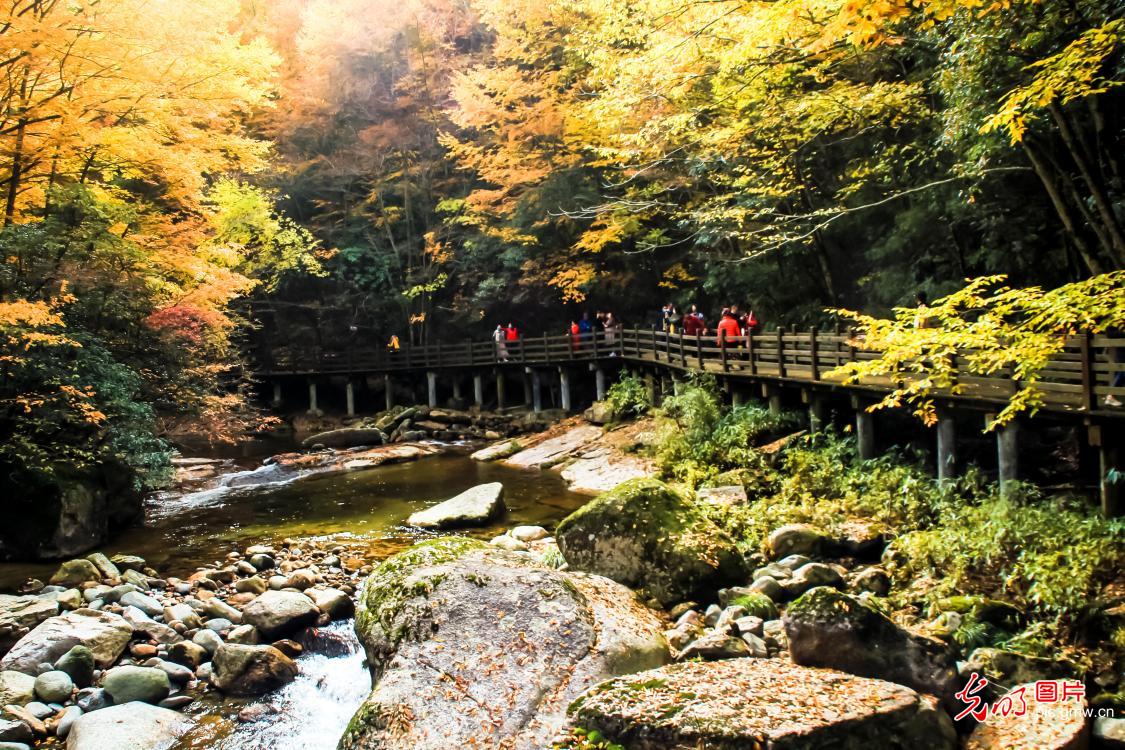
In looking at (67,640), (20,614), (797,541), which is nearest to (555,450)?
(797,541)

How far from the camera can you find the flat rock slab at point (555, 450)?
16703 mm

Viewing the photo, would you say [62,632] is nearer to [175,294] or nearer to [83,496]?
[83,496]

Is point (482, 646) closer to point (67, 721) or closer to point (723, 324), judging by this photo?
point (67, 721)

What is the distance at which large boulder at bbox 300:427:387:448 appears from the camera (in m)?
20.5

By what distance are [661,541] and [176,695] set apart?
15.1ft

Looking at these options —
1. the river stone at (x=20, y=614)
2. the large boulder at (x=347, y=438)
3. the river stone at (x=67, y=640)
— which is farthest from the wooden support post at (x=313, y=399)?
the river stone at (x=67, y=640)

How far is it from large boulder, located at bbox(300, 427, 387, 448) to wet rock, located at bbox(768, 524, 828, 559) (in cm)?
1477

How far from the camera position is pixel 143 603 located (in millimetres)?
7559

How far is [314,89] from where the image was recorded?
1122 inches

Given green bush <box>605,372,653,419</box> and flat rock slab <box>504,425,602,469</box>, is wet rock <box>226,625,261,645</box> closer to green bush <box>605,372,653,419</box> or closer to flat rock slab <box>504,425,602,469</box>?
flat rock slab <box>504,425,602,469</box>

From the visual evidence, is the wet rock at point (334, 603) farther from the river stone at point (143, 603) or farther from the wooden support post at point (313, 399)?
the wooden support post at point (313, 399)

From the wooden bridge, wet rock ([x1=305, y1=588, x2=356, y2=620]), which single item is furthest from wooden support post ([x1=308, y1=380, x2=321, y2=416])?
wet rock ([x1=305, y1=588, x2=356, y2=620])

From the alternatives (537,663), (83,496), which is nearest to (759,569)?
(537,663)

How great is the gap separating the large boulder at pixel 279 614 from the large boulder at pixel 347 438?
1337cm
